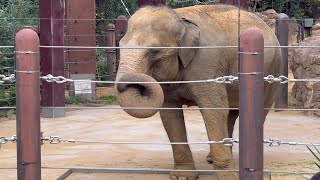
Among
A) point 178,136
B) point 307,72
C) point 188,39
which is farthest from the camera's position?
point 307,72

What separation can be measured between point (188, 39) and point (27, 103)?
8.29 feet

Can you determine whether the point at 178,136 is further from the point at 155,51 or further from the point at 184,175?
the point at 155,51

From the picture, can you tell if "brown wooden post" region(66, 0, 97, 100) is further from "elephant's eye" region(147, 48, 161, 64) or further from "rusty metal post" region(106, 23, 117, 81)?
"elephant's eye" region(147, 48, 161, 64)

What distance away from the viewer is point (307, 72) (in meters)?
11.4

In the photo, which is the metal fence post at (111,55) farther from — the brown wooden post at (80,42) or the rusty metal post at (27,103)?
the rusty metal post at (27,103)

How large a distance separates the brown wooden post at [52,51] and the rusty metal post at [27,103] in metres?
7.17

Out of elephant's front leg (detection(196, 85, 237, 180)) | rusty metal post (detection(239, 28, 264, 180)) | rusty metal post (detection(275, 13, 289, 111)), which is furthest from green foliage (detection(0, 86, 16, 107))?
rusty metal post (detection(239, 28, 264, 180))

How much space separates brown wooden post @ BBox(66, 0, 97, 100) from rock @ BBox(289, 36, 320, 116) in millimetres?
3474

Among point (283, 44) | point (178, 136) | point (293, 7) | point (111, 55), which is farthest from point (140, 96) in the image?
point (293, 7)

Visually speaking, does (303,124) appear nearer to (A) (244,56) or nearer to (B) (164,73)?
(B) (164,73)

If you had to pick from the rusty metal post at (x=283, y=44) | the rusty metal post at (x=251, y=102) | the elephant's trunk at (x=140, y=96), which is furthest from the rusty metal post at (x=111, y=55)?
the rusty metal post at (x=251, y=102)

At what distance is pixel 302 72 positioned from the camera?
11.7 meters

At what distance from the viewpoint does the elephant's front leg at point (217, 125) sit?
220 inches

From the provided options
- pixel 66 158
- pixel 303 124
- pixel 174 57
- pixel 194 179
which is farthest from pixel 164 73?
pixel 303 124
